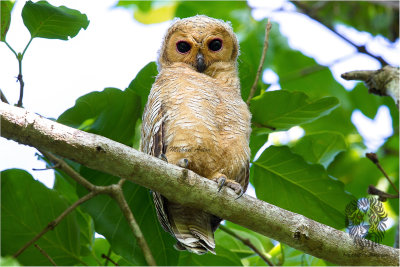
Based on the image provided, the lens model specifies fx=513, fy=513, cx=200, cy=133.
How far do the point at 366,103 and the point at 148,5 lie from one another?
7.48ft

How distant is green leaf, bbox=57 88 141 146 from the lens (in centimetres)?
288

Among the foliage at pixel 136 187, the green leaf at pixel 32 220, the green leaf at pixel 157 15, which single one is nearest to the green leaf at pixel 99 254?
the foliage at pixel 136 187

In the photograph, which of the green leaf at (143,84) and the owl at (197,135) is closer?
the owl at (197,135)

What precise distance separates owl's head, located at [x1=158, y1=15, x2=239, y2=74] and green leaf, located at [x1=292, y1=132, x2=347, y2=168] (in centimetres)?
72

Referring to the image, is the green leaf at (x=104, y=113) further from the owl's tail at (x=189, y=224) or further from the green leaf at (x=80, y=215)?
the owl's tail at (x=189, y=224)

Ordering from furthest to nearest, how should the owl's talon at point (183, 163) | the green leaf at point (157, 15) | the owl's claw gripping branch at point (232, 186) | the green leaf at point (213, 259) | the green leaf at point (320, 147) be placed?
the green leaf at point (157, 15) < the green leaf at point (320, 147) < the green leaf at point (213, 259) < the owl's talon at point (183, 163) < the owl's claw gripping branch at point (232, 186)

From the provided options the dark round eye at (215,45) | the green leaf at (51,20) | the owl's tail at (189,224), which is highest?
the green leaf at (51,20)

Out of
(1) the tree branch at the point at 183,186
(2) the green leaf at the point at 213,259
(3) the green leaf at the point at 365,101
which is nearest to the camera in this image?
(1) the tree branch at the point at 183,186

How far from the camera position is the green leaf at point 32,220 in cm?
280

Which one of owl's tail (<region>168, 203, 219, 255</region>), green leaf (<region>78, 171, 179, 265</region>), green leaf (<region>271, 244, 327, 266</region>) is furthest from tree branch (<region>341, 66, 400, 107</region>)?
green leaf (<region>78, 171, 179, 265</region>)

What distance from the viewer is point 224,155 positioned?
2.72 metres

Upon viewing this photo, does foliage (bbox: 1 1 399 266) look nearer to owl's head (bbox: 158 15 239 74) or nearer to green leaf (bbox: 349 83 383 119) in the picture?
owl's head (bbox: 158 15 239 74)

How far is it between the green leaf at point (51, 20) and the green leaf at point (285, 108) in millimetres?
1127

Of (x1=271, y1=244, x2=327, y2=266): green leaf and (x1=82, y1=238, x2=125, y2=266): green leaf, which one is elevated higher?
(x1=82, y1=238, x2=125, y2=266): green leaf
